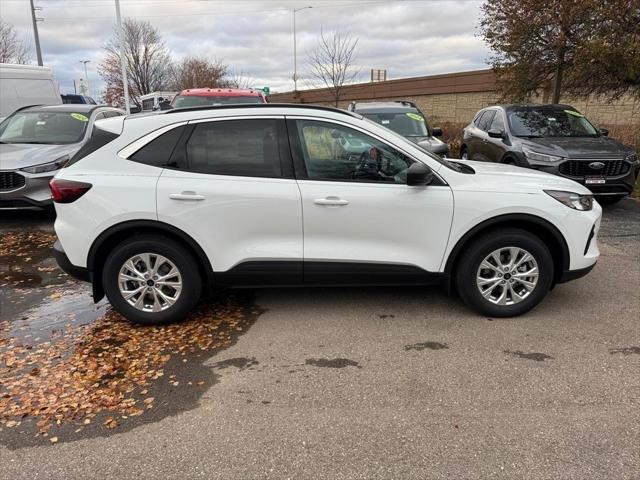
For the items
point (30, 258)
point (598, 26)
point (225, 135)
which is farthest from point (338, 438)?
point (598, 26)

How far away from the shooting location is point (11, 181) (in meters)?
7.28

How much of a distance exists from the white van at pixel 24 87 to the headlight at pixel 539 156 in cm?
1104

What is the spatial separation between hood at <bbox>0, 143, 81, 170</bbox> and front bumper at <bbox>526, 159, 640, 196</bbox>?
24.1 ft

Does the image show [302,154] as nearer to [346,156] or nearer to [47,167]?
[346,156]

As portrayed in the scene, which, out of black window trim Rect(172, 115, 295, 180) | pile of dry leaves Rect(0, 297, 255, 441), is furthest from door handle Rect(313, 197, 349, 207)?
pile of dry leaves Rect(0, 297, 255, 441)

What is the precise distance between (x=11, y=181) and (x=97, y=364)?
503 centimetres

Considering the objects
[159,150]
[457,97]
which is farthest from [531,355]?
[457,97]

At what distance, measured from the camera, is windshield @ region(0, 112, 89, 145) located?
27.4 feet

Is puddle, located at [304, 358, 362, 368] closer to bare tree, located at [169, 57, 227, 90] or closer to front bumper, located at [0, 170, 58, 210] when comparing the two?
front bumper, located at [0, 170, 58, 210]

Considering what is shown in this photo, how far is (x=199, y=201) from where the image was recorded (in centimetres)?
386

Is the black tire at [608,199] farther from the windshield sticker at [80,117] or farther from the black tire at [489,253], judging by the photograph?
the windshield sticker at [80,117]

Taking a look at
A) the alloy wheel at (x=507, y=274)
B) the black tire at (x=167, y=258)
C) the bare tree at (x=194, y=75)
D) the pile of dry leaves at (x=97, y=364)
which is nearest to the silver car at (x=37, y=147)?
the pile of dry leaves at (x=97, y=364)

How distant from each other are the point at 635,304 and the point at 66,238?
489 centimetres

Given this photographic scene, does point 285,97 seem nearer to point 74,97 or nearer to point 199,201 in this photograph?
point 74,97
